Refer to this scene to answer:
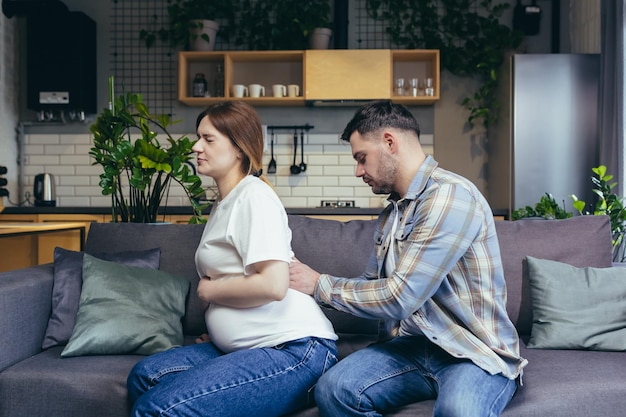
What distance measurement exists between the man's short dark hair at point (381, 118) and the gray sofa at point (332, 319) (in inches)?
26.2

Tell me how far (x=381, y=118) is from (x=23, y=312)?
1.29 meters

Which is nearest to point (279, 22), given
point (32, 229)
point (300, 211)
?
point (300, 211)

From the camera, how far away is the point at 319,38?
5012 mm

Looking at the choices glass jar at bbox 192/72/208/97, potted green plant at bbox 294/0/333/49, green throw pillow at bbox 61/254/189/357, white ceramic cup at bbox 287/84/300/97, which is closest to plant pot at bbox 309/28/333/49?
potted green plant at bbox 294/0/333/49

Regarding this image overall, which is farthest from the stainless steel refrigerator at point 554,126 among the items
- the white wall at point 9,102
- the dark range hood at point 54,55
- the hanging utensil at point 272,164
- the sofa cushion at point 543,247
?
the white wall at point 9,102

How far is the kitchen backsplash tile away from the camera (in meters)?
5.35

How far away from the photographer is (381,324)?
6.19ft

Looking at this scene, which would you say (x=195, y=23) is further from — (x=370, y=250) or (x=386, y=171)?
(x=386, y=171)

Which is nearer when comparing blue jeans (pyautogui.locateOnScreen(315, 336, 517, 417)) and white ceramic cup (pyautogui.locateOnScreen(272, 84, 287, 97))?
blue jeans (pyautogui.locateOnScreen(315, 336, 517, 417))

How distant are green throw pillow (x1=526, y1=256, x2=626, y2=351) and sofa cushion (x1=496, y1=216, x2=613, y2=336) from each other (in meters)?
0.07

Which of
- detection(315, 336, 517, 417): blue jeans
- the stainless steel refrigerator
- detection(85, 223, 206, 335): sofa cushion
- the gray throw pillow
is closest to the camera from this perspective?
detection(315, 336, 517, 417): blue jeans

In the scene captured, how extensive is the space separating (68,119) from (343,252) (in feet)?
12.6

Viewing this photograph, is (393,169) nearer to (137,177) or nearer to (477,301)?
(477,301)

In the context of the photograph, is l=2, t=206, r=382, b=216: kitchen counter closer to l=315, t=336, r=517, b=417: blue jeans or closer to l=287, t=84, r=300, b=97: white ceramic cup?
l=287, t=84, r=300, b=97: white ceramic cup
